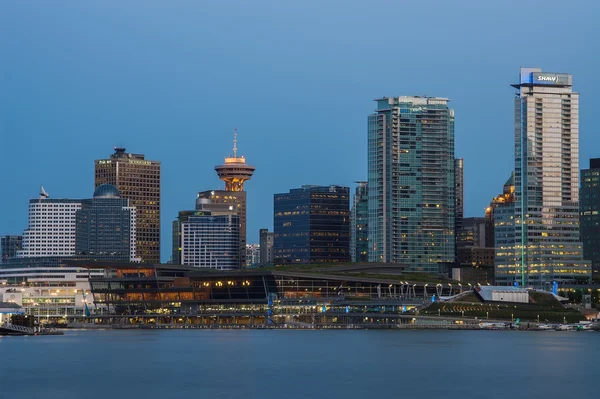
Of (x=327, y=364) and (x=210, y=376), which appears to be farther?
(x=327, y=364)

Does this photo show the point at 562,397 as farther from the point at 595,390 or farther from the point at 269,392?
the point at 269,392

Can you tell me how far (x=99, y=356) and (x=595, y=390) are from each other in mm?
76869

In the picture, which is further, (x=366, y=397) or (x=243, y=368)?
(x=243, y=368)

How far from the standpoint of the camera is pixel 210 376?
484 feet

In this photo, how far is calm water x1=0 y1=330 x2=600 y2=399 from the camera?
13038 centimetres

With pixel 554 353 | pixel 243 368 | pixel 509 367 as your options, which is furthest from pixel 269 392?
pixel 554 353

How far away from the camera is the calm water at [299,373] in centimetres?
13038

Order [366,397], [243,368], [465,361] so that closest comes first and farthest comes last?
[366,397] → [243,368] → [465,361]

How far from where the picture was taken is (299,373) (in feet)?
496

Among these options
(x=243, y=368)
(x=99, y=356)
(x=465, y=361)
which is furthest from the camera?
(x=99, y=356)

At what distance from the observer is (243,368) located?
159 meters

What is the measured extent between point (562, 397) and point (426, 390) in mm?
13829

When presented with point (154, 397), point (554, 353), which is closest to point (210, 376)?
point (154, 397)

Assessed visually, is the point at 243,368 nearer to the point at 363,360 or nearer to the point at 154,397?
the point at 363,360
